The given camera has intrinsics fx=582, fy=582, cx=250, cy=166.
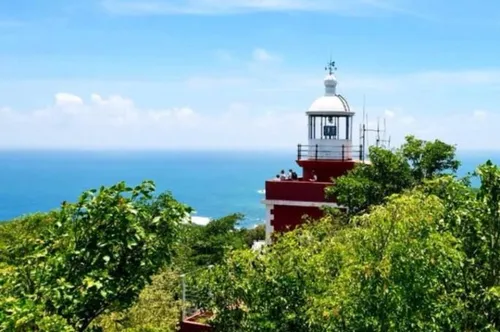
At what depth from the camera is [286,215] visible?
18500 millimetres

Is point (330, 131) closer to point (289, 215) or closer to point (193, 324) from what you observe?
point (289, 215)

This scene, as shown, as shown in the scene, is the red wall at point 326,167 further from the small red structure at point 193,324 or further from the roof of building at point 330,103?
the small red structure at point 193,324

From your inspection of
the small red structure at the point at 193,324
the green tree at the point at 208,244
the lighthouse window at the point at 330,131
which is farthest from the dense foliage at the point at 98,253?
the lighthouse window at the point at 330,131

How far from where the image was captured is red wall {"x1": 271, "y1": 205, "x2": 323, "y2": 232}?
712 inches

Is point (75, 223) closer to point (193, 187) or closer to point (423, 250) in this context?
point (423, 250)

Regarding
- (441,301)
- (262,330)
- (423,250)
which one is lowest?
(262,330)

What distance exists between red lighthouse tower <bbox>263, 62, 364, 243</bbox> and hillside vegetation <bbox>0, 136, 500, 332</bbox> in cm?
951

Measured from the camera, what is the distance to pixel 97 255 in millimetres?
6730

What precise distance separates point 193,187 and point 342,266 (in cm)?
18669

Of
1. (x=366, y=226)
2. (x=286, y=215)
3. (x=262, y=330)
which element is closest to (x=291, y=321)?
(x=262, y=330)

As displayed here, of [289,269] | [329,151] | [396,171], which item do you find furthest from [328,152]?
[289,269]

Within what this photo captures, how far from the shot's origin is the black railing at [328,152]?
20.4 metres

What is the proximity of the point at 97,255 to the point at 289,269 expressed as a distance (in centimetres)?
247

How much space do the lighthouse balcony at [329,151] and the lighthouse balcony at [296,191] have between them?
2.39 meters
